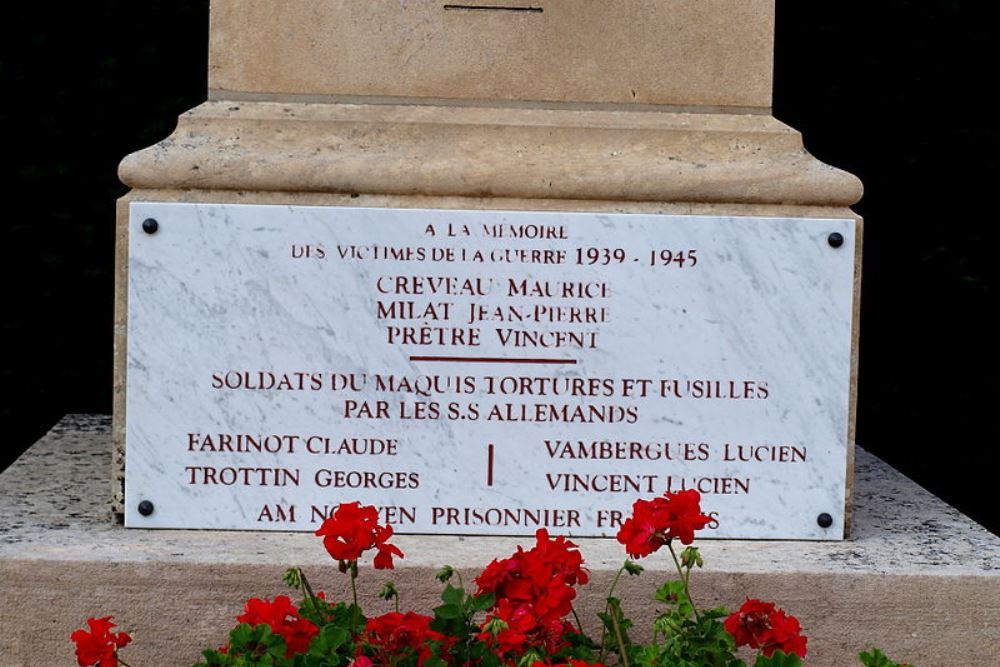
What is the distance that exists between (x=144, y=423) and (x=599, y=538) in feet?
3.24

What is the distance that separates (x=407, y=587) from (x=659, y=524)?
74 cm

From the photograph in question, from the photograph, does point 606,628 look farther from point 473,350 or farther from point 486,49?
point 486,49

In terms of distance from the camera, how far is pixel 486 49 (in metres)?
3.62

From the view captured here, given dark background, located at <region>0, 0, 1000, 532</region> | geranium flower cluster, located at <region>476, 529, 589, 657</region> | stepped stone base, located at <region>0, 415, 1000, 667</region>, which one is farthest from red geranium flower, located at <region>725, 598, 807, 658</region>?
dark background, located at <region>0, 0, 1000, 532</region>

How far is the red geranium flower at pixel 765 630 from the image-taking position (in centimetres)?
260

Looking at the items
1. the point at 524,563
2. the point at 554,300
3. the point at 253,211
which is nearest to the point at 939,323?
the point at 554,300

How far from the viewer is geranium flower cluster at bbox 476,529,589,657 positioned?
8.18ft

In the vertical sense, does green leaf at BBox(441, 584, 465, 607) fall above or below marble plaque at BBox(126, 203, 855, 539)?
below

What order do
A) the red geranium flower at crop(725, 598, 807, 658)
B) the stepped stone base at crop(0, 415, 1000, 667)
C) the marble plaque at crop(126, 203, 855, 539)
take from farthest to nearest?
the marble plaque at crop(126, 203, 855, 539)
the stepped stone base at crop(0, 415, 1000, 667)
the red geranium flower at crop(725, 598, 807, 658)

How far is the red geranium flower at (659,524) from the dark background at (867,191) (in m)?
3.04

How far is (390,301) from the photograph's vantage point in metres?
3.45

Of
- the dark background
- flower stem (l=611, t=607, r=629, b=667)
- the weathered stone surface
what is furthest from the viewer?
the dark background

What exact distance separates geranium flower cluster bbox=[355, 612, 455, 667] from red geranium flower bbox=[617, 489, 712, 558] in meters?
0.35

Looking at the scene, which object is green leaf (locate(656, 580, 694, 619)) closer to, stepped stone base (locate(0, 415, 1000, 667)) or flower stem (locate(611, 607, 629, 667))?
flower stem (locate(611, 607, 629, 667))
